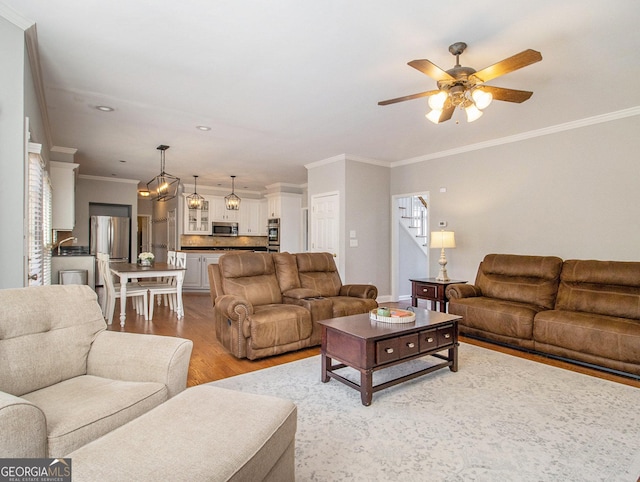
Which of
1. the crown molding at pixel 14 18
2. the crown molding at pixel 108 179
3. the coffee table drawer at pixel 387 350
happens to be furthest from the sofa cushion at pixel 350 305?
the crown molding at pixel 108 179

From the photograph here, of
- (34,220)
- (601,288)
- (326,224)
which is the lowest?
(601,288)

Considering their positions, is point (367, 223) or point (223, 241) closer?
point (367, 223)

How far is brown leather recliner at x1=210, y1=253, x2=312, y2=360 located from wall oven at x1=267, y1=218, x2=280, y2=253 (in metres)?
4.73

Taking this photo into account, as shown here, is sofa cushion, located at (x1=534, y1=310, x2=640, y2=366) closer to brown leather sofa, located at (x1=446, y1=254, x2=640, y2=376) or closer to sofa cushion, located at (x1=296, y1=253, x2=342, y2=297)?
brown leather sofa, located at (x1=446, y1=254, x2=640, y2=376)

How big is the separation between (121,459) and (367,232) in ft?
18.6

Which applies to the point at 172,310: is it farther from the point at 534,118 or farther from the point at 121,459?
the point at 534,118

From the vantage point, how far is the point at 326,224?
21.7ft

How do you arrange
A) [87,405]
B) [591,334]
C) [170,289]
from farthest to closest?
[170,289] < [591,334] < [87,405]

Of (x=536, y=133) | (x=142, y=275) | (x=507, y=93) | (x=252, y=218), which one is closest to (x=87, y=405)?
(x=507, y=93)

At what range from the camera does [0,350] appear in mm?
1590

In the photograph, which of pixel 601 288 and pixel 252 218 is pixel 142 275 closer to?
pixel 252 218

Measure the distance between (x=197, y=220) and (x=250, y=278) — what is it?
225 inches

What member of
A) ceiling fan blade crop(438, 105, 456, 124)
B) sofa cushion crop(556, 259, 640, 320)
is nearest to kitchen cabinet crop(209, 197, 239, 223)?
ceiling fan blade crop(438, 105, 456, 124)

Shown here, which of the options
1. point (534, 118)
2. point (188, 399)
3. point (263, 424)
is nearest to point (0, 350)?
point (188, 399)
